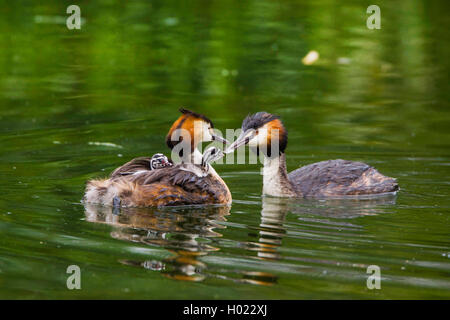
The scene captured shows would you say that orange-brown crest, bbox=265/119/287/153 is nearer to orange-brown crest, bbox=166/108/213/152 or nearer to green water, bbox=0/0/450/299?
green water, bbox=0/0/450/299

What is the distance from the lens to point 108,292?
238 inches

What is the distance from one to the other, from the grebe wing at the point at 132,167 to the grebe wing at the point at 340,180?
63.7 inches

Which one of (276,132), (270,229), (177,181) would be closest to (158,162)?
(177,181)

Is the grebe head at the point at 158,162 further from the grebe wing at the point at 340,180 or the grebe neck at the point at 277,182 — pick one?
the grebe wing at the point at 340,180

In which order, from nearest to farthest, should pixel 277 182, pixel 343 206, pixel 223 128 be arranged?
pixel 343 206 < pixel 277 182 < pixel 223 128

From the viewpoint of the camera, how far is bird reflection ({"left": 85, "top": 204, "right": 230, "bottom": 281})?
21.5 feet

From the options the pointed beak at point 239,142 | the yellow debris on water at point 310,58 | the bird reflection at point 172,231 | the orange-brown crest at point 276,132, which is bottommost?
the bird reflection at point 172,231

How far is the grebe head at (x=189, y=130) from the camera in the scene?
873 centimetres

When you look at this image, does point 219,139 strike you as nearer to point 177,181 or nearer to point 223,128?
point 177,181

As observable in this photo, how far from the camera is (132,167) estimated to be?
896cm

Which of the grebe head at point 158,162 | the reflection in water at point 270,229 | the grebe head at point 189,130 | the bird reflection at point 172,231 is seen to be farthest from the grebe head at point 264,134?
the bird reflection at point 172,231

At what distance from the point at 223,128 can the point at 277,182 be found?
119 inches

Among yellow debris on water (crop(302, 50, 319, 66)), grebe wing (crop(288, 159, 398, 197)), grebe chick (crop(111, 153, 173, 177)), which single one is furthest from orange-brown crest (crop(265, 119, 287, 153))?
yellow debris on water (crop(302, 50, 319, 66))

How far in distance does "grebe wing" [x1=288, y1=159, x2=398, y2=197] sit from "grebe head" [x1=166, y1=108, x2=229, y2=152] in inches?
49.6
